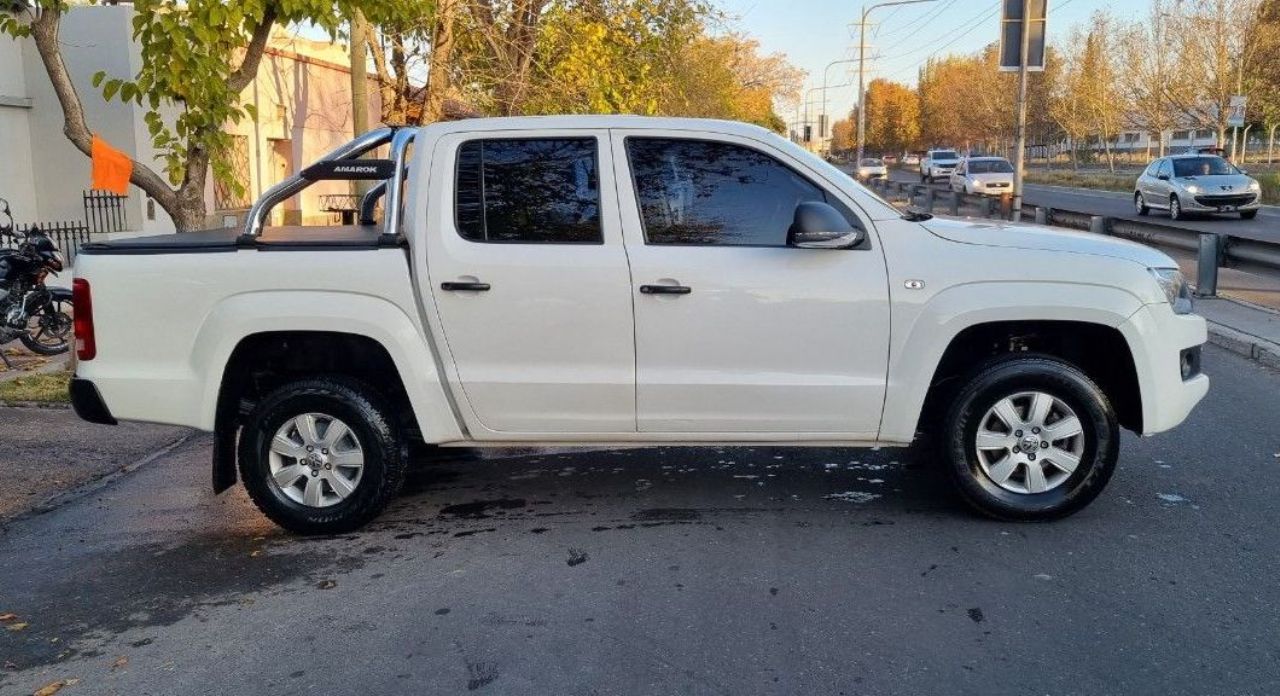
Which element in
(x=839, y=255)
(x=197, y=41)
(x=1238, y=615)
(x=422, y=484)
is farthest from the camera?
(x=197, y=41)

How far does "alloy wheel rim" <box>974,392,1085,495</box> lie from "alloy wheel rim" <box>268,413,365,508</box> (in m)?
3.06

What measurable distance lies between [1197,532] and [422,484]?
13.4ft

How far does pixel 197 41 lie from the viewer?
7859mm

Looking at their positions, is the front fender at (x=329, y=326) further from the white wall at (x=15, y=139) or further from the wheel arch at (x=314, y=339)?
the white wall at (x=15, y=139)

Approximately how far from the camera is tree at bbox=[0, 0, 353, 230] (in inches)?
301

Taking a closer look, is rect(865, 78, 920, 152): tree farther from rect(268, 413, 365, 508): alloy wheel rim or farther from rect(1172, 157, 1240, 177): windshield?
rect(268, 413, 365, 508): alloy wheel rim

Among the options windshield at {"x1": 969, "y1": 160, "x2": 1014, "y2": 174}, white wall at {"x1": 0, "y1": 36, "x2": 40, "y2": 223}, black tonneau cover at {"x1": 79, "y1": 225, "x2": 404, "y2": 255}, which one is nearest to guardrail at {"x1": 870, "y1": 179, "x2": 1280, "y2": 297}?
black tonneau cover at {"x1": 79, "y1": 225, "x2": 404, "y2": 255}

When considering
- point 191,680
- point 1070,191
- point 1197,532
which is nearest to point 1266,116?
point 1070,191

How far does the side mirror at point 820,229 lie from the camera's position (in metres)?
4.98

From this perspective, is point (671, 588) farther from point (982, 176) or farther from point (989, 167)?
point (989, 167)

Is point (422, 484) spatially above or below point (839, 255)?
below

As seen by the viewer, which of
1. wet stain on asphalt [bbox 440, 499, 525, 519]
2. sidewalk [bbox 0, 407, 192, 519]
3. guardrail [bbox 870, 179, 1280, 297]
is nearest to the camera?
wet stain on asphalt [bbox 440, 499, 525, 519]

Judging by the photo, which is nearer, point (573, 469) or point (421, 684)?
point (421, 684)

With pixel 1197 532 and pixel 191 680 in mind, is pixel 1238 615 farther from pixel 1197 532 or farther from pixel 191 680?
pixel 191 680
